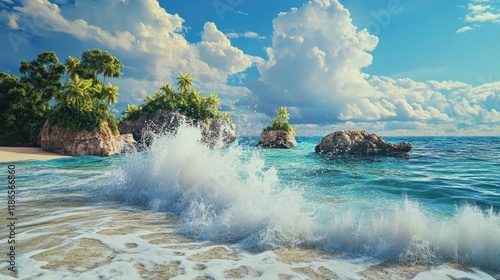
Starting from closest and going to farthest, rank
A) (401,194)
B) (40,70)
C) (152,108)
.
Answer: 1. (401,194)
2. (40,70)
3. (152,108)

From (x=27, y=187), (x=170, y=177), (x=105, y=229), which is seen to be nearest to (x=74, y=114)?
(x=27, y=187)

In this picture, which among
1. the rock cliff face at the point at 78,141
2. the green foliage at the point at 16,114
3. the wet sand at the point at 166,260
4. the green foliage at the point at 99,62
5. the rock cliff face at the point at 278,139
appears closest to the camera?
the wet sand at the point at 166,260

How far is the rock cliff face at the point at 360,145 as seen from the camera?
31.3 meters

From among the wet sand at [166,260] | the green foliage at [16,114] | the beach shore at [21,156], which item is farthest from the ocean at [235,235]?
the green foliage at [16,114]

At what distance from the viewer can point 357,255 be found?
16.4 feet

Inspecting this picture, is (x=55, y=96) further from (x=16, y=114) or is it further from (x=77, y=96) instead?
(x=77, y=96)

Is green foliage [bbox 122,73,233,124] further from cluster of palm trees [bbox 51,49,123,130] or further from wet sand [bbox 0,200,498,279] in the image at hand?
wet sand [bbox 0,200,498,279]

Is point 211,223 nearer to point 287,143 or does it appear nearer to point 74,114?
point 74,114

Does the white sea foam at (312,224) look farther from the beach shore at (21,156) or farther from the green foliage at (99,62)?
the green foliage at (99,62)

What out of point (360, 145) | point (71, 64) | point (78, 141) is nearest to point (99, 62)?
point (71, 64)

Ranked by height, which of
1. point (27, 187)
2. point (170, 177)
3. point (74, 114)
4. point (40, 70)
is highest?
point (40, 70)

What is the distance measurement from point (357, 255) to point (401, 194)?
678 cm

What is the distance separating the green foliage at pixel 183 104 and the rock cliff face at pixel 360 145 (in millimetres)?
37772

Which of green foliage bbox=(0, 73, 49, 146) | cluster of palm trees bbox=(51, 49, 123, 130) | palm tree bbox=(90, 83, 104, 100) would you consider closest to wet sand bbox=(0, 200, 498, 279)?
cluster of palm trees bbox=(51, 49, 123, 130)
